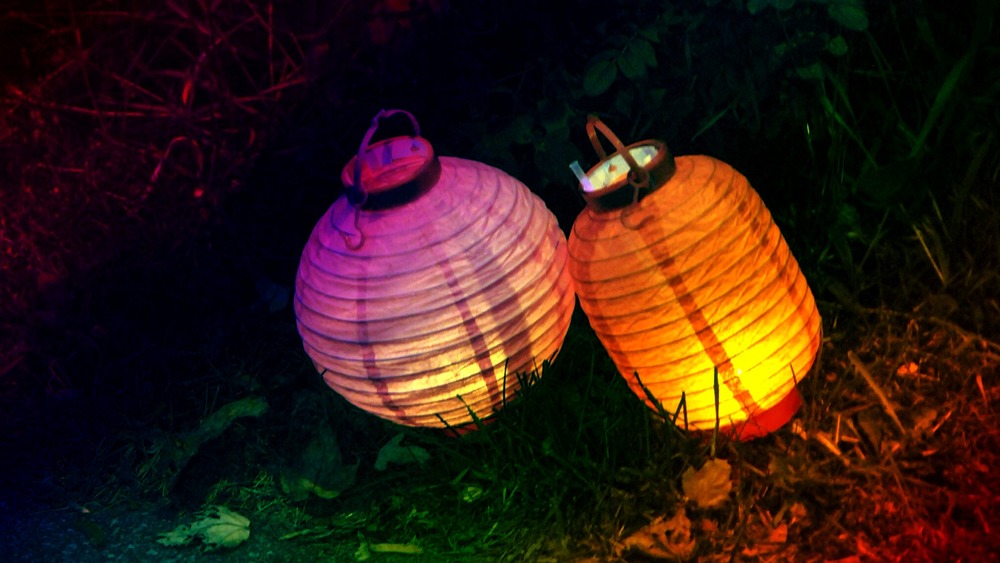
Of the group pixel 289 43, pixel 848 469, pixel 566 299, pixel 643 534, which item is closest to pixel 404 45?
pixel 289 43

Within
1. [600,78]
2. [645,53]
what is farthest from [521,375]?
[645,53]

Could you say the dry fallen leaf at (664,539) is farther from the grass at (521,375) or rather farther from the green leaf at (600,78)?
the green leaf at (600,78)

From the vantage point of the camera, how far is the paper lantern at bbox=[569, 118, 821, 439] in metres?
2.03

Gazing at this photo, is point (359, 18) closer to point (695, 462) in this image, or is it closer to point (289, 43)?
point (289, 43)

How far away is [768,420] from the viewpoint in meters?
2.29

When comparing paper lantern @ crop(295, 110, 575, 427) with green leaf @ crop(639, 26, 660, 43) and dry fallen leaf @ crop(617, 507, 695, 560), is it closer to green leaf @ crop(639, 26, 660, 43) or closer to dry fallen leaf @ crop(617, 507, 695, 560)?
dry fallen leaf @ crop(617, 507, 695, 560)

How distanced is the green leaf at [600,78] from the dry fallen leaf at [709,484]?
122cm

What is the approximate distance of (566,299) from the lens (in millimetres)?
2455

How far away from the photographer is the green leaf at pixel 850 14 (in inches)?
95.3

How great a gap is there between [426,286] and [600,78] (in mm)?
937

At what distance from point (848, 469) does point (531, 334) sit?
3.25 ft

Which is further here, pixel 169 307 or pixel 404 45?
pixel 169 307

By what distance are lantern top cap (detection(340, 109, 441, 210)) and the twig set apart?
1.40 meters

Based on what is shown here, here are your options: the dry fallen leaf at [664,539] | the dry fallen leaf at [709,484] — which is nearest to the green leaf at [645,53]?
the dry fallen leaf at [709,484]
